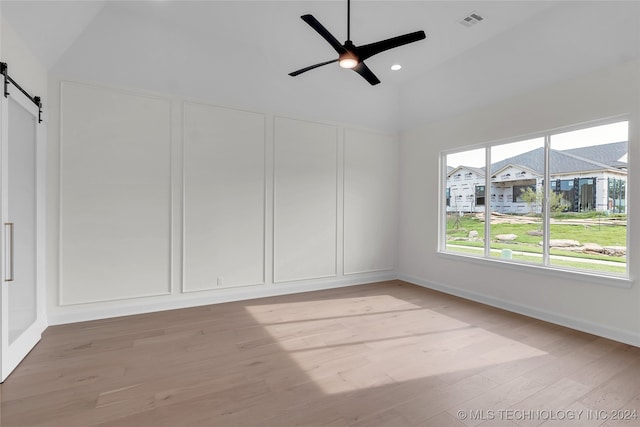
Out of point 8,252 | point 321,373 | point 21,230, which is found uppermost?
point 21,230

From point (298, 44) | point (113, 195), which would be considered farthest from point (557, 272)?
point (113, 195)

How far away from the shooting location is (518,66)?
155 inches

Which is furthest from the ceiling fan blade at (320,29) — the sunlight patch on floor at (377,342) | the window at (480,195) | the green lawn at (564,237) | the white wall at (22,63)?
the green lawn at (564,237)

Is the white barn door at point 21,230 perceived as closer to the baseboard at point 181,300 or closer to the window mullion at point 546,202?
the baseboard at point 181,300

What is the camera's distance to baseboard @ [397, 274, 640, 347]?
307 cm

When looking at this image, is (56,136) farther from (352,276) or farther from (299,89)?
(352,276)

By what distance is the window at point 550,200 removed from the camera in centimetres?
328

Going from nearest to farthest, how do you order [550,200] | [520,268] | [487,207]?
[550,200] < [520,268] < [487,207]

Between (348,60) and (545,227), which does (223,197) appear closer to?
(348,60)

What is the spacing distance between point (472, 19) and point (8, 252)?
5.25 m

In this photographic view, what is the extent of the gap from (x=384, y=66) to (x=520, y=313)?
4.03m

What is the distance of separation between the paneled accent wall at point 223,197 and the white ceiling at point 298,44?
13.6 inches

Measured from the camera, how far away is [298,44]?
4.31m

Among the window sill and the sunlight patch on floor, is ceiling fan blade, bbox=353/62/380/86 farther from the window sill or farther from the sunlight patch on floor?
the window sill
